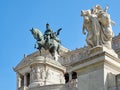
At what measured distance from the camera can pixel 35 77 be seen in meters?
39.3

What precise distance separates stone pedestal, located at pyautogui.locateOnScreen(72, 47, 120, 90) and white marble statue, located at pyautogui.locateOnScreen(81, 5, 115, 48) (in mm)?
428

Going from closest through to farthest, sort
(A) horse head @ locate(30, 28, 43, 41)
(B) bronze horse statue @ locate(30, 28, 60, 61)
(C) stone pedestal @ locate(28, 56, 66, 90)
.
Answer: (C) stone pedestal @ locate(28, 56, 66, 90)
(B) bronze horse statue @ locate(30, 28, 60, 61)
(A) horse head @ locate(30, 28, 43, 41)

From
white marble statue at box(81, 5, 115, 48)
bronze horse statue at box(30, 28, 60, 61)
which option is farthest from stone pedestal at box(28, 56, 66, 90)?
white marble statue at box(81, 5, 115, 48)

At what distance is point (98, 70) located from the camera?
10328 millimetres

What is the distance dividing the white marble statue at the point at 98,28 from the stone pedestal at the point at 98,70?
1.41ft

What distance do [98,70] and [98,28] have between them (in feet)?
4.89

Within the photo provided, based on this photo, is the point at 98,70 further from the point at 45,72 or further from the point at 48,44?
the point at 48,44

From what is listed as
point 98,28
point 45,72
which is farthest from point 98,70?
point 45,72

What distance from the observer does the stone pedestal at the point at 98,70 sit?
10.1 m

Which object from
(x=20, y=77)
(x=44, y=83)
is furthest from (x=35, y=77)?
(x=20, y=77)

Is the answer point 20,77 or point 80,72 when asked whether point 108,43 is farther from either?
point 20,77

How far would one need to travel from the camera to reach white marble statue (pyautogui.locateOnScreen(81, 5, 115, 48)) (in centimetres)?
1105

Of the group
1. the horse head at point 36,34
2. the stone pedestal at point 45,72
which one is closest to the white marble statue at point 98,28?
the stone pedestal at point 45,72

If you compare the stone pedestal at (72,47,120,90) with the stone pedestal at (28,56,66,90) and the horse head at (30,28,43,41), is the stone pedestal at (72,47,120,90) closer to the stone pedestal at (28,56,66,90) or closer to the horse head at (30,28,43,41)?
the stone pedestal at (28,56,66,90)
